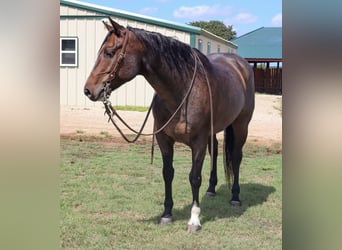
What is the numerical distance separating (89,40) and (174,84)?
8565 millimetres

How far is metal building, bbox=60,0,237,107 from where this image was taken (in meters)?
10.8

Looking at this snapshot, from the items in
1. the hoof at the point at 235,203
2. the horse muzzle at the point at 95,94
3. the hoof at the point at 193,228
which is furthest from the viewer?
the hoof at the point at 235,203

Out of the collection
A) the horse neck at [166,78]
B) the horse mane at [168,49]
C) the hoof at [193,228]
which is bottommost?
the hoof at [193,228]

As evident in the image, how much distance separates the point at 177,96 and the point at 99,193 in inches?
65.5

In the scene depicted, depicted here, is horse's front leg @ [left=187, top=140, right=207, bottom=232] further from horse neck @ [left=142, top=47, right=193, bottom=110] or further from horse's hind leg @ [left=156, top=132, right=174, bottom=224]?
horse neck @ [left=142, top=47, right=193, bottom=110]

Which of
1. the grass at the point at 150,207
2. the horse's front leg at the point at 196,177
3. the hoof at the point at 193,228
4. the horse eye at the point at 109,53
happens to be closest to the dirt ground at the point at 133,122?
the grass at the point at 150,207

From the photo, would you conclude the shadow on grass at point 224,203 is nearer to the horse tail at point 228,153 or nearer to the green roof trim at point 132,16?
the horse tail at point 228,153

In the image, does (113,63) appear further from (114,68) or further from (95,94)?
(95,94)

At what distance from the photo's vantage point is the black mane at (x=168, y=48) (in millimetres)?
2857

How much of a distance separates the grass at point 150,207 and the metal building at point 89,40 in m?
4.65

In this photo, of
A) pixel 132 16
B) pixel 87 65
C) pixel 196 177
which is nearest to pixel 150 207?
pixel 196 177
